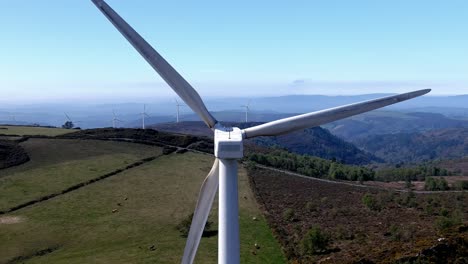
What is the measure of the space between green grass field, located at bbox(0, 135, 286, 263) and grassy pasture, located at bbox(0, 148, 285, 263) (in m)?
0.10

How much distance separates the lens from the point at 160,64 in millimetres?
24031

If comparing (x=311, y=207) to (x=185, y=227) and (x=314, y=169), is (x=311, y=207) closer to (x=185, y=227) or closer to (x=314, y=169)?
(x=185, y=227)

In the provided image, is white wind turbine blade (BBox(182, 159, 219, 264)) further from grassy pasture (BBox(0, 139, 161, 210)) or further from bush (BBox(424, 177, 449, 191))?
bush (BBox(424, 177, 449, 191))

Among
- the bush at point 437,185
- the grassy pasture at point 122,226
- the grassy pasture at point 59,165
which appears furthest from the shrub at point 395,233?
the grassy pasture at point 59,165

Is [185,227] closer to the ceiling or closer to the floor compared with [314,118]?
closer to the floor

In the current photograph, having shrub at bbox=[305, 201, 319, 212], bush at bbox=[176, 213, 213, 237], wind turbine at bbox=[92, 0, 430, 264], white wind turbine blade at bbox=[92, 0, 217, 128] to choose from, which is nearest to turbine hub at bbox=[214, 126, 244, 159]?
wind turbine at bbox=[92, 0, 430, 264]

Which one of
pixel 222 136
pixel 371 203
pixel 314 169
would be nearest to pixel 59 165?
pixel 314 169

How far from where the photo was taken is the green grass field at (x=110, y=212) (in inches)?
1964

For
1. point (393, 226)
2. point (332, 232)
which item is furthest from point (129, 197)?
point (393, 226)

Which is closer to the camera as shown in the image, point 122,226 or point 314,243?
point 314,243

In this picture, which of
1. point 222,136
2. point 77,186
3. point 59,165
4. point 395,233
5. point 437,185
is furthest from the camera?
point 437,185

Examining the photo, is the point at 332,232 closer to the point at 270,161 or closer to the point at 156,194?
the point at 156,194

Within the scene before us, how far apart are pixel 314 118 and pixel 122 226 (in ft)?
136

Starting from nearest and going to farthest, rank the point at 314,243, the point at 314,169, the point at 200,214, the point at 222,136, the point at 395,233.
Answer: the point at 222,136 → the point at 200,214 → the point at 314,243 → the point at 395,233 → the point at 314,169
